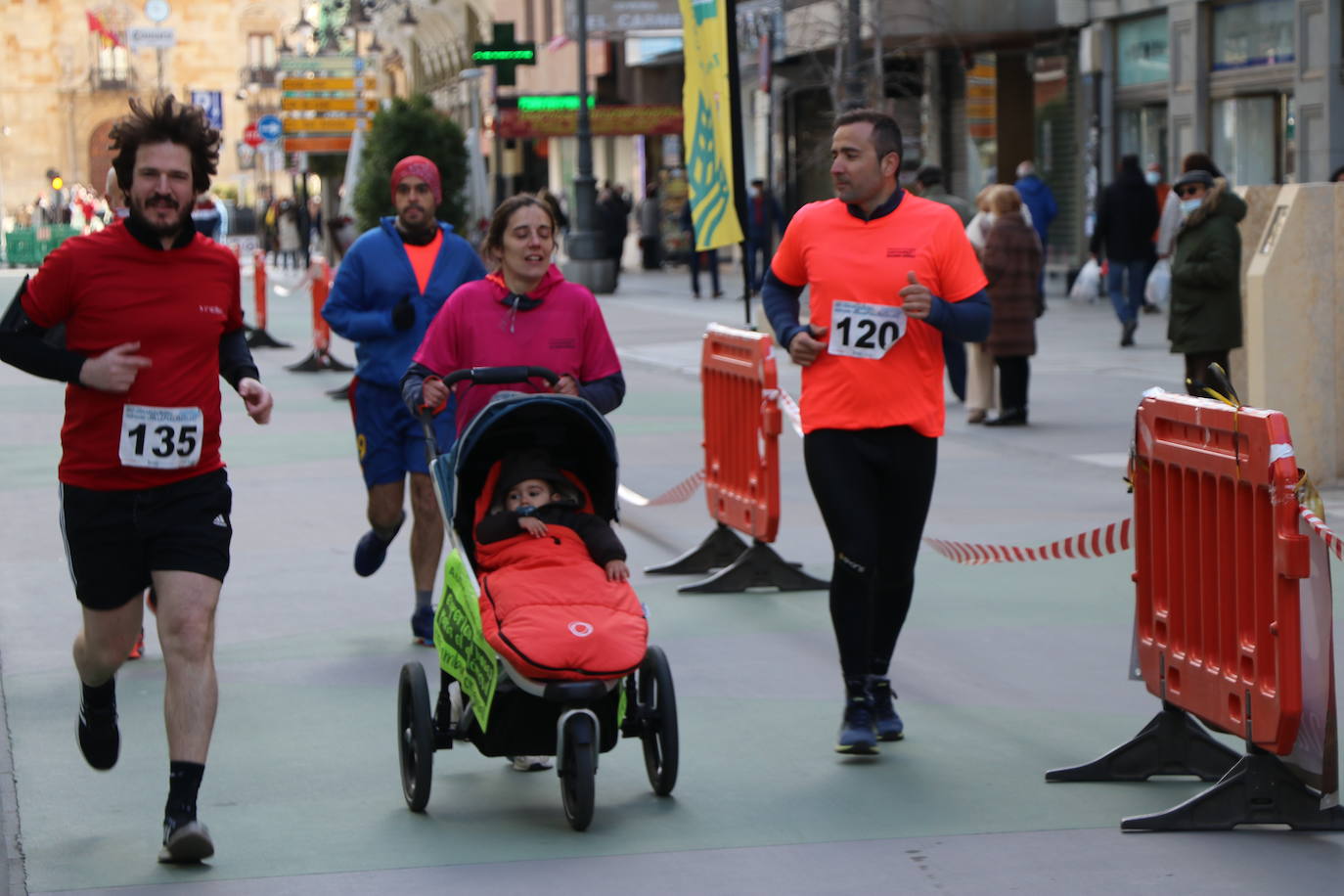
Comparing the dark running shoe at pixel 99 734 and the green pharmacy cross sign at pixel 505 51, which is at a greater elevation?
the green pharmacy cross sign at pixel 505 51

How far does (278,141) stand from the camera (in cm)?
5753

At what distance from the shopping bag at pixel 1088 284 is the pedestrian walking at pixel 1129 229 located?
4651mm

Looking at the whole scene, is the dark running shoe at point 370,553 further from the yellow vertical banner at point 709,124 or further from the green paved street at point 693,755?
the yellow vertical banner at point 709,124

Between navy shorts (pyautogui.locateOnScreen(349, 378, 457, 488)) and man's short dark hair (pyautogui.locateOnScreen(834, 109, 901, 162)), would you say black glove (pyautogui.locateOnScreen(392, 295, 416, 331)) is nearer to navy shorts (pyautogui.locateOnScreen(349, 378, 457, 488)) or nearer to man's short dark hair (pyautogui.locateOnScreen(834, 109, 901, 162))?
navy shorts (pyautogui.locateOnScreen(349, 378, 457, 488))

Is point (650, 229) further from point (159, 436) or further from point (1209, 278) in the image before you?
point (159, 436)

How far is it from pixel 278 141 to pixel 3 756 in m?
52.3

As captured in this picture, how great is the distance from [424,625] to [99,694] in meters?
2.60

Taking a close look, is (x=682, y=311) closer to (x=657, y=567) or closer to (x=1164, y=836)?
(x=657, y=567)

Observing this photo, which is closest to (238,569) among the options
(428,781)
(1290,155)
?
(428,781)

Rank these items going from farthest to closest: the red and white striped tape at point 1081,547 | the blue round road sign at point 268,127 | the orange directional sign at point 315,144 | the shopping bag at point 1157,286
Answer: the blue round road sign at point 268,127
the orange directional sign at point 315,144
the shopping bag at point 1157,286
the red and white striped tape at point 1081,547

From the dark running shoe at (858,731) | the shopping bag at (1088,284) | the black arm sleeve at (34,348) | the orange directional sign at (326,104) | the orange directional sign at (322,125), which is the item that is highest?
the orange directional sign at (326,104)

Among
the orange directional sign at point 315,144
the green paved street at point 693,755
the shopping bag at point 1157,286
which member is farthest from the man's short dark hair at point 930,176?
the orange directional sign at point 315,144

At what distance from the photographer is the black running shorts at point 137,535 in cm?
554

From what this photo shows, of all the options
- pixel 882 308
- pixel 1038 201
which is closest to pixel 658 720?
pixel 882 308
